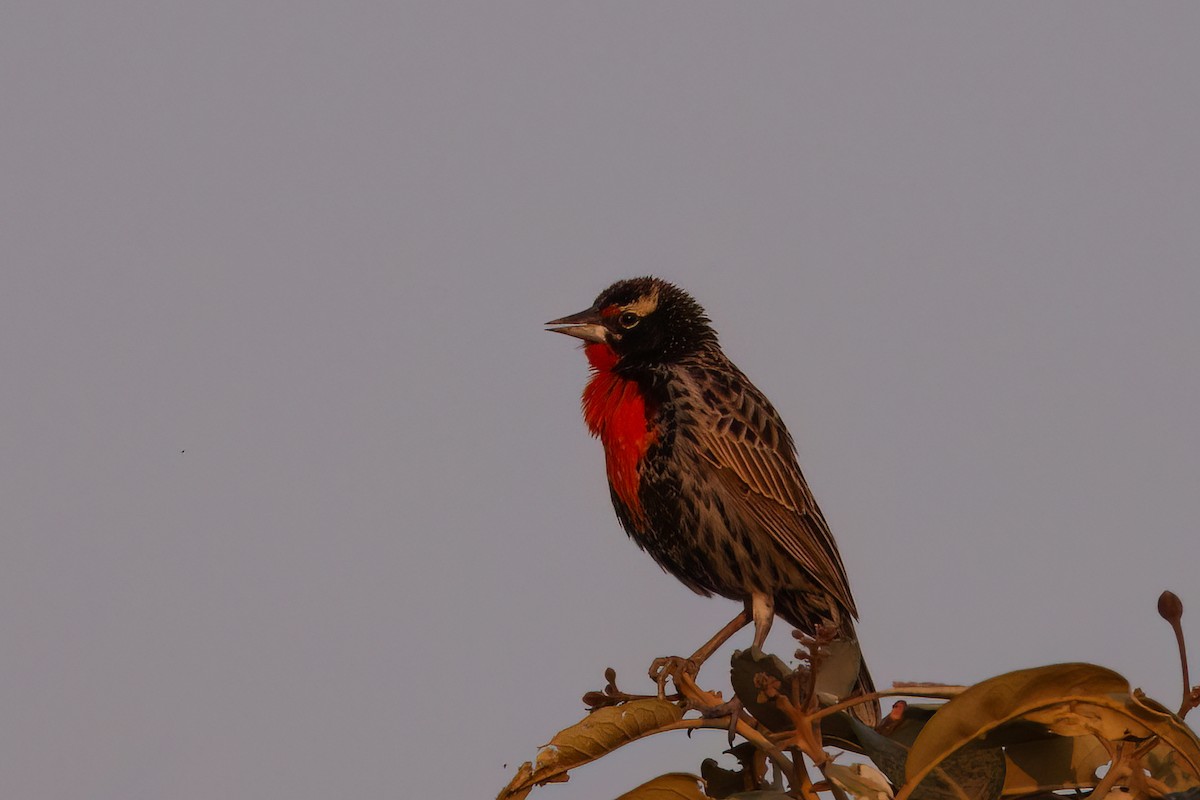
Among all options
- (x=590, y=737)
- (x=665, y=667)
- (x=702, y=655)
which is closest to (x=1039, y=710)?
(x=590, y=737)

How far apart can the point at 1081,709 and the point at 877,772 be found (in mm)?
479

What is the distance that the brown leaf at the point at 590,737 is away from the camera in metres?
3.60

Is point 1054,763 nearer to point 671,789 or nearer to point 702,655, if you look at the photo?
point 671,789

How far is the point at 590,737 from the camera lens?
3629 millimetres

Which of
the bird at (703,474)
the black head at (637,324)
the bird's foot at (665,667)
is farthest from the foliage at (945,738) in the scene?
the black head at (637,324)

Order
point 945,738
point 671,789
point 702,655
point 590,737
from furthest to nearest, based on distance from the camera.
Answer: point 702,655
point 590,737
point 671,789
point 945,738

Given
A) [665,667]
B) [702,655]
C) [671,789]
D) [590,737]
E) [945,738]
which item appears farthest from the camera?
[702,655]

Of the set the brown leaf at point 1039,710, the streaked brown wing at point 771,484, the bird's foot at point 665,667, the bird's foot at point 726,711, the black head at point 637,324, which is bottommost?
the brown leaf at point 1039,710

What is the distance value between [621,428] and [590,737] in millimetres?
2942

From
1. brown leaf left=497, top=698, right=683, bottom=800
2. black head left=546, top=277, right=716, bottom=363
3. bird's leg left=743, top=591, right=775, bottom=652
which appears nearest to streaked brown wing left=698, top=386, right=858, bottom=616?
bird's leg left=743, top=591, right=775, bottom=652

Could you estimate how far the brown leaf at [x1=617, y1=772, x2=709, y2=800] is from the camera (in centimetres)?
338

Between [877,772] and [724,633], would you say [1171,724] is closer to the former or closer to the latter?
[877,772]

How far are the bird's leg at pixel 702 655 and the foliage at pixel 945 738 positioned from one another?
164 cm

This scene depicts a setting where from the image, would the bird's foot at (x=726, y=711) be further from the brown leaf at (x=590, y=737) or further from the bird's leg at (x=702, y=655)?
the bird's leg at (x=702, y=655)
